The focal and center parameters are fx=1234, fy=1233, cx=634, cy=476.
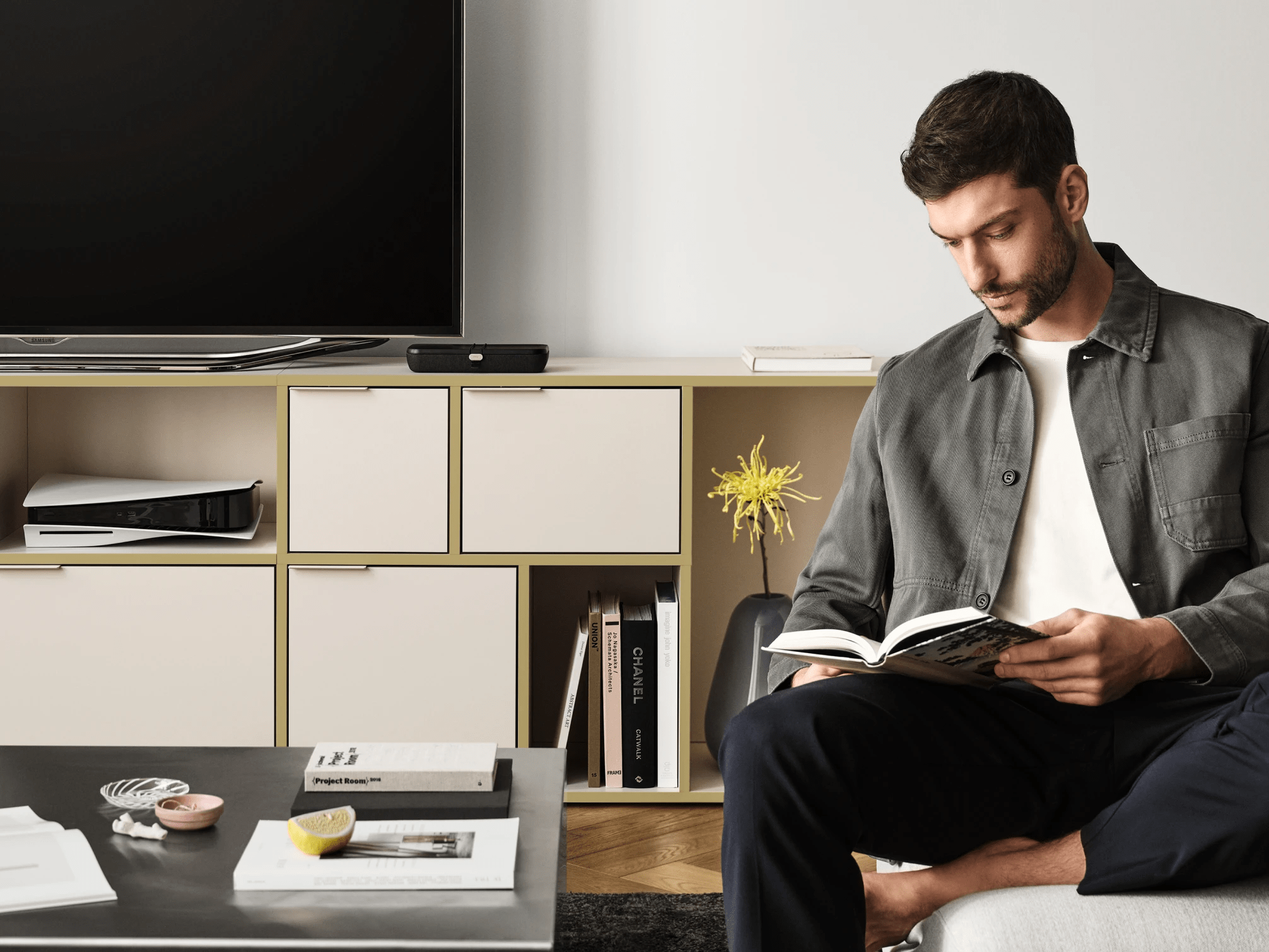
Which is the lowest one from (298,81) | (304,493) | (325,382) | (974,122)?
(304,493)

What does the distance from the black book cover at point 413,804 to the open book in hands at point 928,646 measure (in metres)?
0.39

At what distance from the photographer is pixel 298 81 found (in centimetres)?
236

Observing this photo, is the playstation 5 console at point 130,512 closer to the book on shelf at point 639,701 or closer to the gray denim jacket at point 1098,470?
the book on shelf at point 639,701

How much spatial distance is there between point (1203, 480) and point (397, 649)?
4.63 feet

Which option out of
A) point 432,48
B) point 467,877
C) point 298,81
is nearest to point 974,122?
point 467,877

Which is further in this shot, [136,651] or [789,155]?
[789,155]

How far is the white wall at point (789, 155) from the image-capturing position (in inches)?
99.6

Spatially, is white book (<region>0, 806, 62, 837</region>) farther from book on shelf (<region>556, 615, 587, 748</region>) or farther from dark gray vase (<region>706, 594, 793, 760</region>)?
dark gray vase (<region>706, 594, 793, 760</region>)

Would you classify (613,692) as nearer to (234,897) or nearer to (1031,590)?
(1031,590)

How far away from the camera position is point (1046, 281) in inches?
60.8

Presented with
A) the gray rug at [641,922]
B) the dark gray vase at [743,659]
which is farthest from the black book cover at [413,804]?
the dark gray vase at [743,659]

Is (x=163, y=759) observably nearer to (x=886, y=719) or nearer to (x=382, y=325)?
(x=886, y=719)

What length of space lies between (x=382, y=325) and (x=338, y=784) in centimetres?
119

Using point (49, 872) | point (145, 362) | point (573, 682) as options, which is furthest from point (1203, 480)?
point (145, 362)
